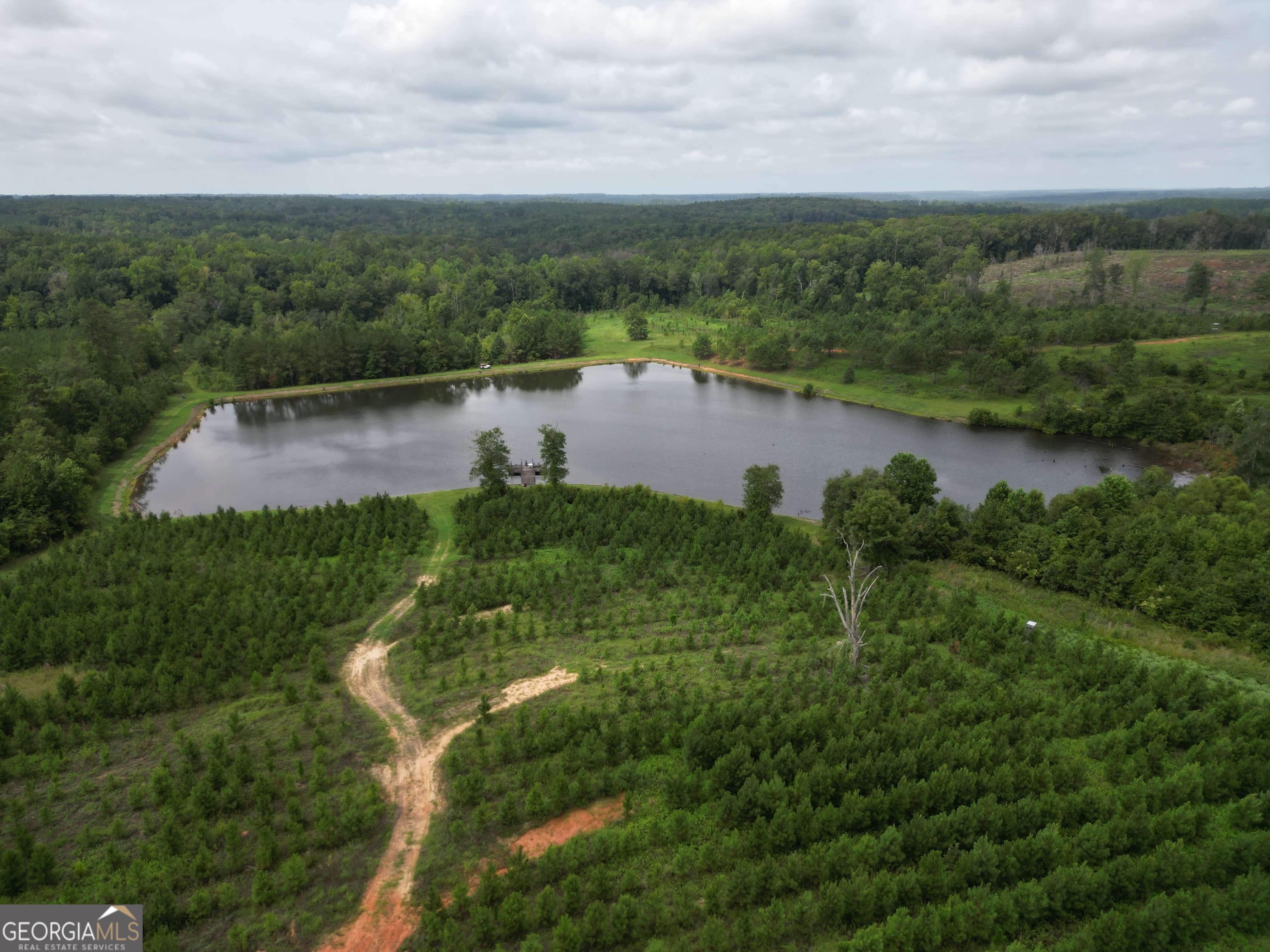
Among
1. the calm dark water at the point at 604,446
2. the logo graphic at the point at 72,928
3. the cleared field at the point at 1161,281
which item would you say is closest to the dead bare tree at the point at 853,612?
the calm dark water at the point at 604,446

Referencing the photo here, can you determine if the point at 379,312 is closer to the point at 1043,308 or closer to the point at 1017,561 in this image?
the point at 1043,308

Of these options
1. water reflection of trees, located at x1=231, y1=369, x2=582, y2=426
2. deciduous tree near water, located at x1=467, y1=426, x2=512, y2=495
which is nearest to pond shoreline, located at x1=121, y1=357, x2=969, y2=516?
water reflection of trees, located at x1=231, y1=369, x2=582, y2=426

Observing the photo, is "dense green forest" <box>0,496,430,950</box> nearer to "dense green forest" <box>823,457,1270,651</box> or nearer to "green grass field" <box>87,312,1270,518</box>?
"green grass field" <box>87,312,1270,518</box>

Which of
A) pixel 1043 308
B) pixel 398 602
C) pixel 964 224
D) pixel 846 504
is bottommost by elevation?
pixel 398 602

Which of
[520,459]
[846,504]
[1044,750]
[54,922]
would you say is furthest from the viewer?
[520,459]

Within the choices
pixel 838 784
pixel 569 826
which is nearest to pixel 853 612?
pixel 838 784

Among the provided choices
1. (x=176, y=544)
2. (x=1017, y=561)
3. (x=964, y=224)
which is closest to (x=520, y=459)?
(x=176, y=544)

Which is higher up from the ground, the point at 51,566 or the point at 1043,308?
the point at 1043,308

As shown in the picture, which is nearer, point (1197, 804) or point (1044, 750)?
point (1197, 804)
